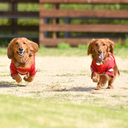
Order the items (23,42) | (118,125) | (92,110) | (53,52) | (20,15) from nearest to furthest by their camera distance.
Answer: (118,125)
(92,110)
(23,42)
(53,52)
(20,15)

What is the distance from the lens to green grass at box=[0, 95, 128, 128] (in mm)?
3088

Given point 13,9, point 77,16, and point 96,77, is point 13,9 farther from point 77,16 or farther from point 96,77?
point 96,77

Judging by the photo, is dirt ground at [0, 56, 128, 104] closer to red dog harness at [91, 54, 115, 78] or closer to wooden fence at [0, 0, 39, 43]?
red dog harness at [91, 54, 115, 78]

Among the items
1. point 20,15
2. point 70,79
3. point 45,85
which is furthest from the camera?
point 20,15

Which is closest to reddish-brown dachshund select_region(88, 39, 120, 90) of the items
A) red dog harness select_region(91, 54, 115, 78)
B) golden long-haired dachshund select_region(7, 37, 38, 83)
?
red dog harness select_region(91, 54, 115, 78)

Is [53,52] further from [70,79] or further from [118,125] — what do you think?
[118,125]

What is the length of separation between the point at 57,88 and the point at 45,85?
0.36 m

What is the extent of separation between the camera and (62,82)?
20.0 feet

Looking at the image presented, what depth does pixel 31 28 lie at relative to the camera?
13.5 meters

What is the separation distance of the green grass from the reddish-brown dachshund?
48.6 inches

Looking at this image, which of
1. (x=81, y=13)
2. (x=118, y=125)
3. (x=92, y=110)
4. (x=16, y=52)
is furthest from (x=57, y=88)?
(x=81, y=13)

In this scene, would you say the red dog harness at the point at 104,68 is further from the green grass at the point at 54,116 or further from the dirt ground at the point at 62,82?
the green grass at the point at 54,116

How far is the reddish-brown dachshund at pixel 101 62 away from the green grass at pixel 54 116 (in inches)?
48.6

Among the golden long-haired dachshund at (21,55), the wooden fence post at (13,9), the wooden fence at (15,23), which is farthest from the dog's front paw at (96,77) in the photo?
the wooden fence post at (13,9)
